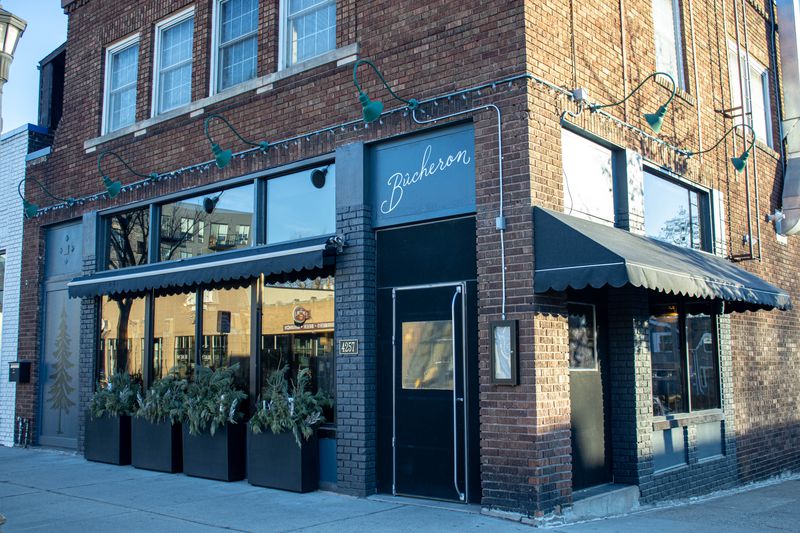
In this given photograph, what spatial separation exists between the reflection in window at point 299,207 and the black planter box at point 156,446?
2.95 meters

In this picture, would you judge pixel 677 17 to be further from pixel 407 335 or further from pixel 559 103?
pixel 407 335

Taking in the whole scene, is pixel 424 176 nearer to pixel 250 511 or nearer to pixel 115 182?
pixel 250 511

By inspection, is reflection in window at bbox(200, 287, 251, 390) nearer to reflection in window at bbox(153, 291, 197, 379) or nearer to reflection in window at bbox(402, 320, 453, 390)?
reflection in window at bbox(153, 291, 197, 379)

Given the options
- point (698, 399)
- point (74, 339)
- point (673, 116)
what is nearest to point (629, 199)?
point (673, 116)

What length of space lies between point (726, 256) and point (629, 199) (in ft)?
10.4

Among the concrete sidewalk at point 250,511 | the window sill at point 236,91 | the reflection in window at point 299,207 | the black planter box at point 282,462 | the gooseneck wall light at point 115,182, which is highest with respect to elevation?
A: the window sill at point 236,91

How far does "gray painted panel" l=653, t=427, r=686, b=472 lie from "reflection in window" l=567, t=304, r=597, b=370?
1.46 meters

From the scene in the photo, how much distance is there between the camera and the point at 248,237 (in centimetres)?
1045

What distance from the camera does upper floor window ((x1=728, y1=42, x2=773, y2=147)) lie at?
41.8 feet

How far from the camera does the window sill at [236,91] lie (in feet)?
30.6

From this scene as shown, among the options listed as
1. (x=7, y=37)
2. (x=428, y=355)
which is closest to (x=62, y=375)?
(x=7, y=37)

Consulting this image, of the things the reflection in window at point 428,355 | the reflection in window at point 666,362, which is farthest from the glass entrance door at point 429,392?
the reflection in window at point 666,362

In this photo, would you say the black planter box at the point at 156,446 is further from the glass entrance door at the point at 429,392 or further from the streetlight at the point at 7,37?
the streetlight at the point at 7,37

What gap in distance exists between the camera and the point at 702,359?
1070cm
